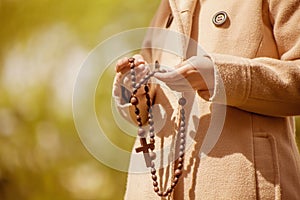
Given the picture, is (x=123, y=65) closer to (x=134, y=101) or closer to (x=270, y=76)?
(x=134, y=101)

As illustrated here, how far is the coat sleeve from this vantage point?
0.66 m

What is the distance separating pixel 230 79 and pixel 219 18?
0.12 meters

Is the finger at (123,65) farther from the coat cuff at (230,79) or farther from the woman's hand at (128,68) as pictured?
the coat cuff at (230,79)

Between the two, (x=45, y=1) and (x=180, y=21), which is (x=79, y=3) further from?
(x=180, y=21)

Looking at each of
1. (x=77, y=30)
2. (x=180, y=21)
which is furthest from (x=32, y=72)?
(x=180, y=21)

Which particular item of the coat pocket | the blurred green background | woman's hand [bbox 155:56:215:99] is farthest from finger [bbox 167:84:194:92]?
the blurred green background

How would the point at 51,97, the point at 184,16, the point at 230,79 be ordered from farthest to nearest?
1. the point at 51,97
2. the point at 184,16
3. the point at 230,79

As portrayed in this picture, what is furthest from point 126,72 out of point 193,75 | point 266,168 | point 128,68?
point 266,168

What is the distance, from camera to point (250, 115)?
2.31 feet

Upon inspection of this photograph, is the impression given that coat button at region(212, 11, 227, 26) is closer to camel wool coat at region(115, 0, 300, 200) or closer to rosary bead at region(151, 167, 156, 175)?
camel wool coat at region(115, 0, 300, 200)

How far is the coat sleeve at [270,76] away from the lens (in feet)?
2.16

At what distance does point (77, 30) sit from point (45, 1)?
0.51ft

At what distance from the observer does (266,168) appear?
26.7 inches

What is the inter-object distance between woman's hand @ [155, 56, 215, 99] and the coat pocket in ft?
0.29
